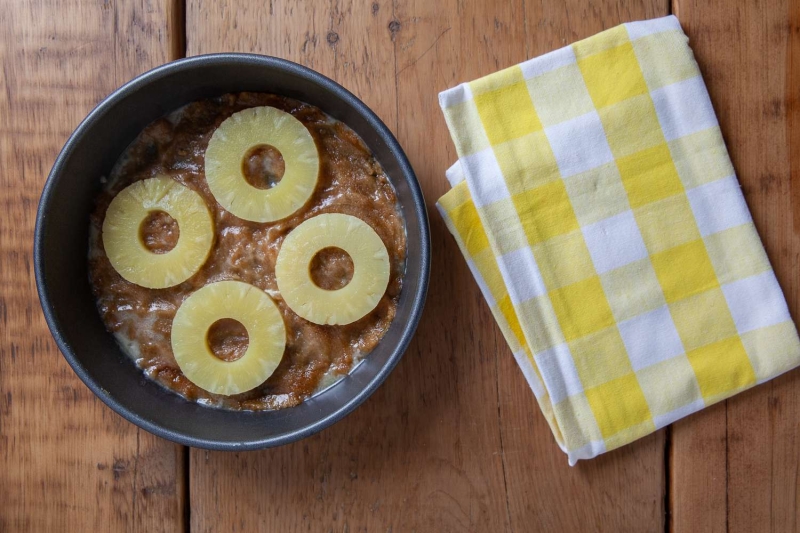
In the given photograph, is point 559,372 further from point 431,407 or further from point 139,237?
point 139,237

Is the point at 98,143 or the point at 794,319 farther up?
the point at 98,143

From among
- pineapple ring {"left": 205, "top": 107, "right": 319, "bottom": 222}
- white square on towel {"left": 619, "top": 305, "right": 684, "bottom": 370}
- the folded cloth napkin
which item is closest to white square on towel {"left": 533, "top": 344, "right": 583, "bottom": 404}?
the folded cloth napkin

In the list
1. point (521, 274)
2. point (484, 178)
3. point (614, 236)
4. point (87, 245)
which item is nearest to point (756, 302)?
point (614, 236)

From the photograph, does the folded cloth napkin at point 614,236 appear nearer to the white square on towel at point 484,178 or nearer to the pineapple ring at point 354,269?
the white square on towel at point 484,178

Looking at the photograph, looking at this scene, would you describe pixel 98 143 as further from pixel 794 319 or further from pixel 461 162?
pixel 794 319

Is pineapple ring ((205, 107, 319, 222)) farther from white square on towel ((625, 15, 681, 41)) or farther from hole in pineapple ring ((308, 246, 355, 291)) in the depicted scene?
white square on towel ((625, 15, 681, 41))

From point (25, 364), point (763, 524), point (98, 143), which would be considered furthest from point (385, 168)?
point (763, 524)
